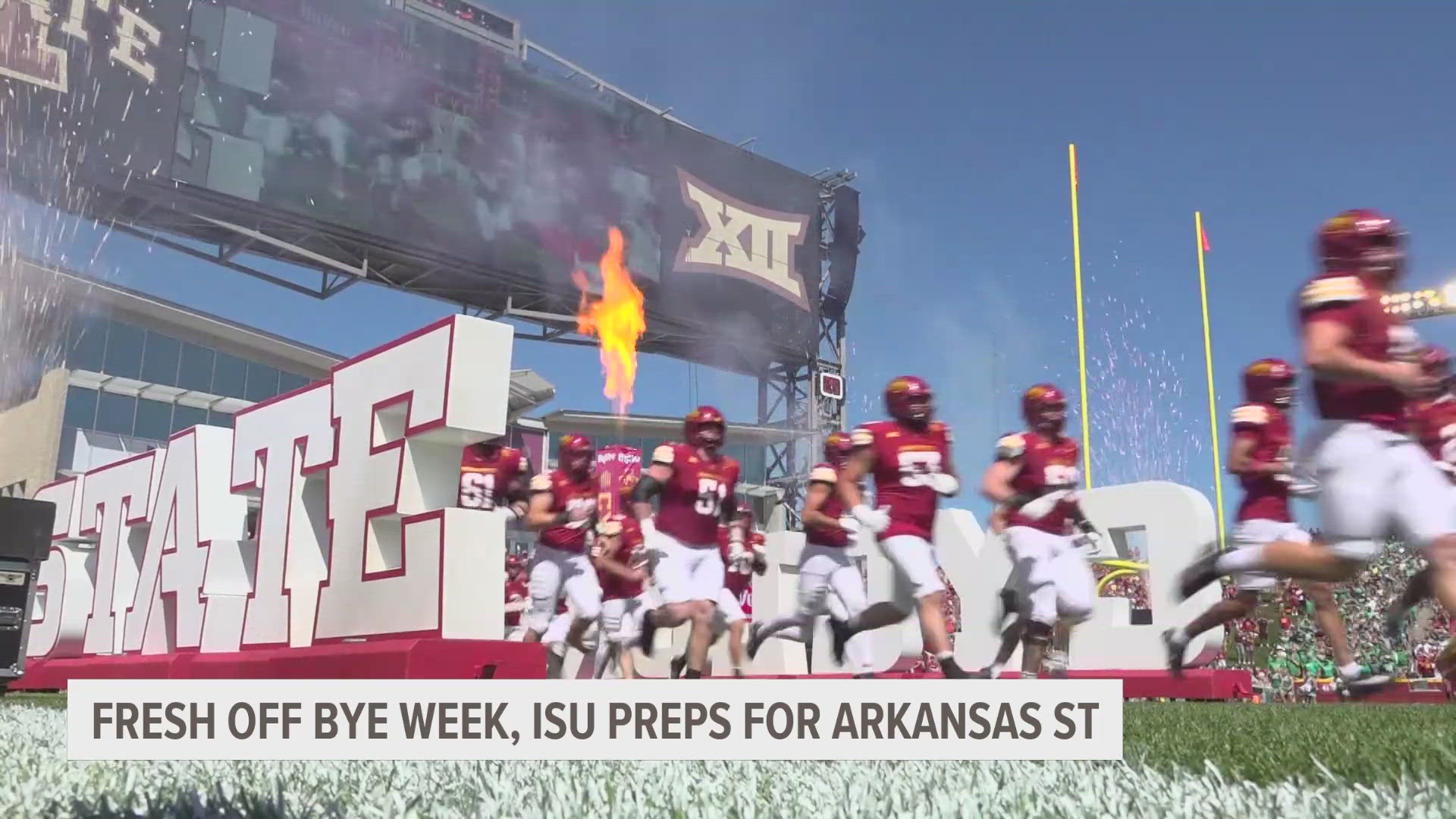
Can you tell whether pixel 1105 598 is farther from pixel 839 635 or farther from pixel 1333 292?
pixel 1333 292

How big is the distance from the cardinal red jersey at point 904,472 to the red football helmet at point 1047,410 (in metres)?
0.75

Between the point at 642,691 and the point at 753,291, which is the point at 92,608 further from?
the point at 753,291

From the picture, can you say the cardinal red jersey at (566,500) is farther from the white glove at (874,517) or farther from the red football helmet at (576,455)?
the white glove at (874,517)

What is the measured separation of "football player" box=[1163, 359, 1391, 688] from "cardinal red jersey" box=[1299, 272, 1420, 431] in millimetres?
2525

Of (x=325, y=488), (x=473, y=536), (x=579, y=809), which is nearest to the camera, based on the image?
(x=579, y=809)

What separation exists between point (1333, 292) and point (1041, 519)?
315cm

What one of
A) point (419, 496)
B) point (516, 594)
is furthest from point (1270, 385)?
point (516, 594)

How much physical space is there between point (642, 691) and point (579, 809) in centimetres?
90

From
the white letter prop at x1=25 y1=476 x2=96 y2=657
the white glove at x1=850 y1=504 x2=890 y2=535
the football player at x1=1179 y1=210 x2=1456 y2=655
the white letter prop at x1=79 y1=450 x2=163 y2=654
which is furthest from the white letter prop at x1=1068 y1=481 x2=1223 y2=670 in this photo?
the white letter prop at x1=25 y1=476 x2=96 y2=657

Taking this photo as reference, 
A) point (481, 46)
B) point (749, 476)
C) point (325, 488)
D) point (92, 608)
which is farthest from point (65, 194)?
point (749, 476)

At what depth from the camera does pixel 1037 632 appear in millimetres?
6438

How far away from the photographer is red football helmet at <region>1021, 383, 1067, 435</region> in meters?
6.50

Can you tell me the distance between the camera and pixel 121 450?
2744 cm

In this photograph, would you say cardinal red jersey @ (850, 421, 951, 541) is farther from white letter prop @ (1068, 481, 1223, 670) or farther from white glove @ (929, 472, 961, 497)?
white letter prop @ (1068, 481, 1223, 670)
